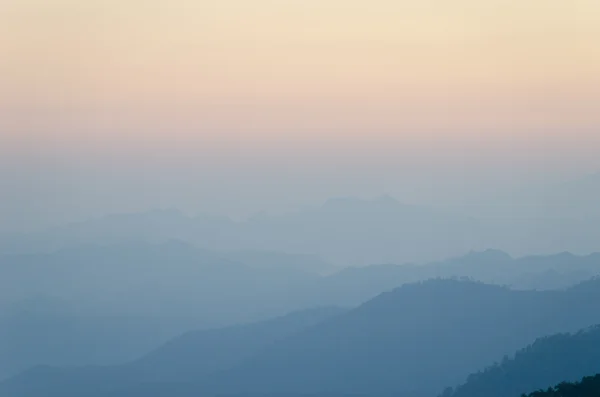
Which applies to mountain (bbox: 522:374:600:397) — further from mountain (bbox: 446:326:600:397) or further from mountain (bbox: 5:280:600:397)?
mountain (bbox: 5:280:600:397)

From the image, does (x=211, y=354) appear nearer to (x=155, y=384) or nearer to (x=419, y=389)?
(x=155, y=384)

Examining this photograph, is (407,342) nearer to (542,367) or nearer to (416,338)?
(416,338)

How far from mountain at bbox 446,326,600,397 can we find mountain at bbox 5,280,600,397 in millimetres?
35819

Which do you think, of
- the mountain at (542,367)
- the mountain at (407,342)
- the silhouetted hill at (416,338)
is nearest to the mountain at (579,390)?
the mountain at (542,367)

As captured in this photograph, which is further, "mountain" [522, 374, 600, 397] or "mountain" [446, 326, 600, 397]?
"mountain" [446, 326, 600, 397]

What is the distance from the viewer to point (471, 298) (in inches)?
6176

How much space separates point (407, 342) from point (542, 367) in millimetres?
73912

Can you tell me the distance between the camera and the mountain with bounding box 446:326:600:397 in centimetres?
8169

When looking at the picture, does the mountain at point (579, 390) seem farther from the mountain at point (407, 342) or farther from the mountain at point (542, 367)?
the mountain at point (407, 342)

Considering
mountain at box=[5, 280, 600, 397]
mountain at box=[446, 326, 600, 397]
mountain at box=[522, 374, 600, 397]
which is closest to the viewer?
mountain at box=[522, 374, 600, 397]

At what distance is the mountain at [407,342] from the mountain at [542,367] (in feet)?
118

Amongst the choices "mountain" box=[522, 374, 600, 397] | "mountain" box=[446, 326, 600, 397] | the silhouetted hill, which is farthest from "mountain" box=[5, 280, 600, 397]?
"mountain" box=[522, 374, 600, 397]

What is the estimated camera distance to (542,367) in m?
84.9

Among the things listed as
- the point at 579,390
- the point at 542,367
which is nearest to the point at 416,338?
the point at 542,367
